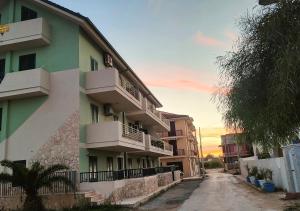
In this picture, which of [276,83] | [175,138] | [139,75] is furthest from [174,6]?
[175,138]

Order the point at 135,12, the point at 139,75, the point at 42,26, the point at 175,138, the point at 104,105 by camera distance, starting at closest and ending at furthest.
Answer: the point at 135,12 < the point at 42,26 < the point at 104,105 < the point at 139,75 < the point at 175,138

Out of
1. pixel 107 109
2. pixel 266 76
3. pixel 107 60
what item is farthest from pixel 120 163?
pixel 266 76

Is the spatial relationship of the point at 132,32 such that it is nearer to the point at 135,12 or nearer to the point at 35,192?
the point at 135,12

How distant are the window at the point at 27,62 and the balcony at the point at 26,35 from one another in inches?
25.4

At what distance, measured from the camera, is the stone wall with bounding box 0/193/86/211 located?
17438 millimetres

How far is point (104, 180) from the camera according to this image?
65.3 ft

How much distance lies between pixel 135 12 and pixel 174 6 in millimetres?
2594

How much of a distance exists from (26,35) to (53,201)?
10.3 meters

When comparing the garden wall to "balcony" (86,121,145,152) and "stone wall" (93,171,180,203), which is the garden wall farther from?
"balcony" (86,121,145,152)

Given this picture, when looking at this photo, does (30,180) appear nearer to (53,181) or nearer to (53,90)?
(53,181)

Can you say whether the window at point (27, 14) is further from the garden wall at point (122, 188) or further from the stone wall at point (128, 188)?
the stone wall at point (128, 188)

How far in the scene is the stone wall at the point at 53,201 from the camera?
1744cm

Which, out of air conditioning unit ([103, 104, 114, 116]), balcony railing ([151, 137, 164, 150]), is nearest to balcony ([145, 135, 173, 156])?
balcony railing ([151, 137, 164, 150])

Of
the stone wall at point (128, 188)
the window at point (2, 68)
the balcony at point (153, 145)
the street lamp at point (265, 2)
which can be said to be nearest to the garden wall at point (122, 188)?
the stone wall at point (128, 188)
